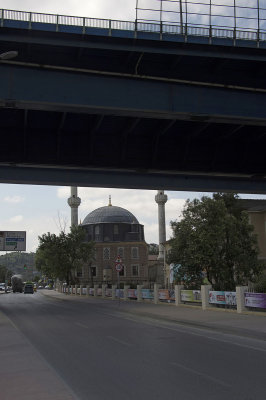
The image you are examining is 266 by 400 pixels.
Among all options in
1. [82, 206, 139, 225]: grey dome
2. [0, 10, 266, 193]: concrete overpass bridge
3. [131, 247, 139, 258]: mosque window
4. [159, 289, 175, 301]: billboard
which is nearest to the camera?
[0, 10, 266, 193]: concrete overpass bridge

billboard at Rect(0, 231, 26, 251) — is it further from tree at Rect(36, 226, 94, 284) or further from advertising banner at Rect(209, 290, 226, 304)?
advertising banner at Rect(209, 290, 226, 304)

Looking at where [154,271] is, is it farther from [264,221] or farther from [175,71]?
[175,71]

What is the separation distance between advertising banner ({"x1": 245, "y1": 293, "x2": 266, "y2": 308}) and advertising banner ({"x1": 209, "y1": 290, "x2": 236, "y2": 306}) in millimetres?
988

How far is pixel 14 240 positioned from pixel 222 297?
40580mm

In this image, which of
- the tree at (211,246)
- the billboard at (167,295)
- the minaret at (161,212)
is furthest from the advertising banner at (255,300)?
the minaret at (161,212)

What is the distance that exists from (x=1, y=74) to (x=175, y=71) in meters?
6.76

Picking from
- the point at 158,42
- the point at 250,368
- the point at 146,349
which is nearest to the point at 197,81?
the point at 158,42

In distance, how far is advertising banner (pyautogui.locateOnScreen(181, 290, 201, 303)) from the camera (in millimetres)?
28448

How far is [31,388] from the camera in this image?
750 centimetres

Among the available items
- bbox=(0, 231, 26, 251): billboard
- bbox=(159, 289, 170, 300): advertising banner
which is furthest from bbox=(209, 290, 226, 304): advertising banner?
bbox=(0, 231, 26, 251): billboard

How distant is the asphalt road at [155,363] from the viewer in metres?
7.44

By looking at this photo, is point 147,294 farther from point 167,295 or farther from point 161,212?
point 161,212

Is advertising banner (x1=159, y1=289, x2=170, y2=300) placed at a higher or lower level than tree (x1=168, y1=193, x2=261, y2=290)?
lower

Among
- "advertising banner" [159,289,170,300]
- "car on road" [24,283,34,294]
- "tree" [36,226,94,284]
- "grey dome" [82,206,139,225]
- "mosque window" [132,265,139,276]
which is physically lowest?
"car on road" [24,283,34,294]
